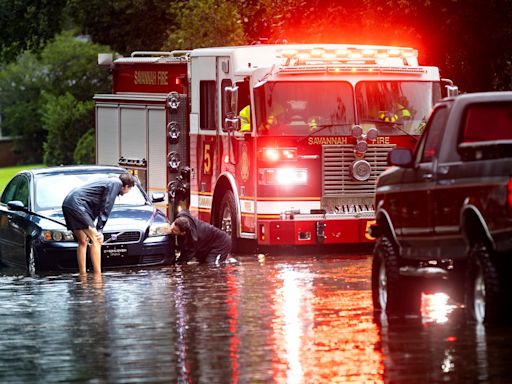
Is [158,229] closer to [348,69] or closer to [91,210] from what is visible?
[91,210]

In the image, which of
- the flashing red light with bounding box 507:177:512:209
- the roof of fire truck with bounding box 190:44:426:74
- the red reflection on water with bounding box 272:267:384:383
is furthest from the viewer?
the roof of fire truck with bounding box 190:44:426:74

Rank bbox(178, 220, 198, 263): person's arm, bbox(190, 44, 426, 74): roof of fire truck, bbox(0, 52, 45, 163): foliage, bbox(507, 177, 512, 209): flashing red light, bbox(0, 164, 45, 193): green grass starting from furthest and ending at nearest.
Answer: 1. bbox(0, 52, 45, 163): foliage
2. bbox(0, 164, 45, 193): green grass
3. bbox(190, 44, 426, 74): roof of fire truck
4. bbox(178, 220, 198, 263): person's arm
5. bbox(507, 177, 512, 209): flashing red light

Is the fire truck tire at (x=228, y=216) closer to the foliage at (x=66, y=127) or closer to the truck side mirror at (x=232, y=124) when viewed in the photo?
the truck side mirror at (x=232, y=124)

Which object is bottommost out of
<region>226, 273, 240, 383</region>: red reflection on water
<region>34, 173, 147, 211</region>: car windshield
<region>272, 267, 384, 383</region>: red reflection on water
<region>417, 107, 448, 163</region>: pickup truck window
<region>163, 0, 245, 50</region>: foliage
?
<region>226, 273, 240, 383</region>: red reflection on water

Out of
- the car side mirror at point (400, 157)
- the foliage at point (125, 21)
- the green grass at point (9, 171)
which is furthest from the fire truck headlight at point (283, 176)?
the green grass at point (9, 171)

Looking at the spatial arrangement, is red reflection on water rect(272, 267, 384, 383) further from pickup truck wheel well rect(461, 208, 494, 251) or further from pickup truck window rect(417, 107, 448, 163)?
pickup truck window rect(417, 107, 448, 163)

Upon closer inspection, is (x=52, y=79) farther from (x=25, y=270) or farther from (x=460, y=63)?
(x=25, y=270)

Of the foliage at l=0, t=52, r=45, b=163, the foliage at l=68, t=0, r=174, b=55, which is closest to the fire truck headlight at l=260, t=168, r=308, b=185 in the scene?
the foliage at l=68, t=0, r=174, b=55

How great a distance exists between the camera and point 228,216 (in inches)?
978

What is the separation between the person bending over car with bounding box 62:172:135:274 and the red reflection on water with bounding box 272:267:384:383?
295 cm

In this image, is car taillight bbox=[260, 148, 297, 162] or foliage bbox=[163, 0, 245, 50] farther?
foliage bbox=[163, 0, 245, 50]

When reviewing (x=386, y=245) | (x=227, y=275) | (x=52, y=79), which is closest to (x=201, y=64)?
(x=227, y=275)

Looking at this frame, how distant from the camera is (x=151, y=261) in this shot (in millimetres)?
22891

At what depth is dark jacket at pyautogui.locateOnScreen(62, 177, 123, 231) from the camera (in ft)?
71.9
